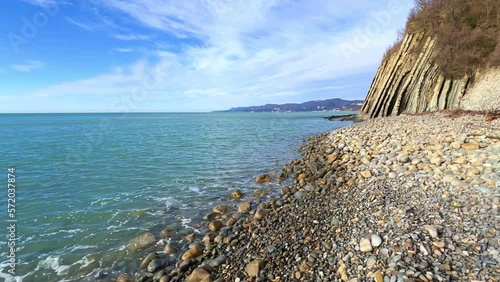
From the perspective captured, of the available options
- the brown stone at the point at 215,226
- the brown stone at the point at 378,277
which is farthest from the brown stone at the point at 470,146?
the brown stone at the point at 215,226

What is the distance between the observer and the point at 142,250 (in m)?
7.01

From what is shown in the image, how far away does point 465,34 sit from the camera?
26922 mm

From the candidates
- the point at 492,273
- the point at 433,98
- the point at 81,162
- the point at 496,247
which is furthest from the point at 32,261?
Result: the point at 433,98

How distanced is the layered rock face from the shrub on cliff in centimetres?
102

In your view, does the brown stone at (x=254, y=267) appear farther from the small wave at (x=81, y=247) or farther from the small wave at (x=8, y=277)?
the small wave at (x=8, y=277)

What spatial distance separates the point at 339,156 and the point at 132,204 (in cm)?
1039

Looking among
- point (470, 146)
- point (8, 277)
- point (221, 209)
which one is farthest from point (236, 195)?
point (470, 146)

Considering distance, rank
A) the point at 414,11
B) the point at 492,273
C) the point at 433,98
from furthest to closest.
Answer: the point at 414,11, the point at 433,98, the point at 492,273

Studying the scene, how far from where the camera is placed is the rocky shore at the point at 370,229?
15.7 feet

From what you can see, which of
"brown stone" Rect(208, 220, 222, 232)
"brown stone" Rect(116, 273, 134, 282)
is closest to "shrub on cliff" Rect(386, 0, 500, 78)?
"brown stone" Rect(208, 220, 222, 232)

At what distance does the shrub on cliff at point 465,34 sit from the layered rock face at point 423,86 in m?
1.02

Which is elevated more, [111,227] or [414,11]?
[414,11]

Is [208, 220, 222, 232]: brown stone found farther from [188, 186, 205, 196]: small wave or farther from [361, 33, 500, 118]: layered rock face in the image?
[361, 33, 500, 118]: layered rock face

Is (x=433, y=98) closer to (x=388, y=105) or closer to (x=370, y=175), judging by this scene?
(x=388, y=105)
